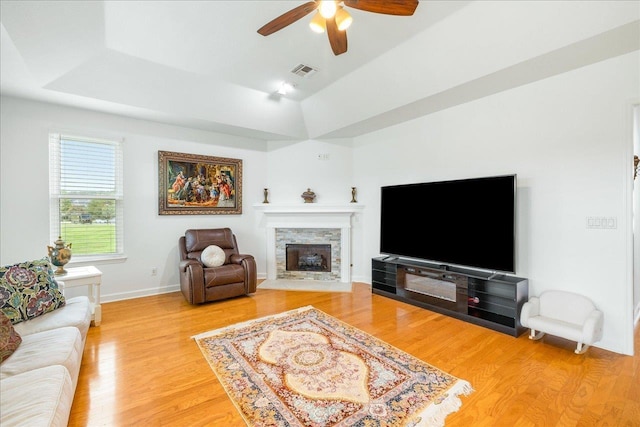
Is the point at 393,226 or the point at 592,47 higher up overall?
the point at 592,47

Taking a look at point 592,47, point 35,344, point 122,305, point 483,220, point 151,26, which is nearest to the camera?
point 35,344

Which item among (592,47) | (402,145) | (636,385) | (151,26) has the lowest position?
(636,385)

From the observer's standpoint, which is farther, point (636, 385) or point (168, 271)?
point (168, 271)

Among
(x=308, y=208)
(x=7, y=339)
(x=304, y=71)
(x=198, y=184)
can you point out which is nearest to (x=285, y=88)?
(x=304, y=71)

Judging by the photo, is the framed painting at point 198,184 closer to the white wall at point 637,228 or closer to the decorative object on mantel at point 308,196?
the decorative object on mantel at point 308,196

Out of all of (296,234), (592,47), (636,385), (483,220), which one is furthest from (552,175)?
(296,234)

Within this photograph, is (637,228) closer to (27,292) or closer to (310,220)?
(310,220)

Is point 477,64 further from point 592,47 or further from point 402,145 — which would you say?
point 402,145

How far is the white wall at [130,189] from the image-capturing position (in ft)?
11.8

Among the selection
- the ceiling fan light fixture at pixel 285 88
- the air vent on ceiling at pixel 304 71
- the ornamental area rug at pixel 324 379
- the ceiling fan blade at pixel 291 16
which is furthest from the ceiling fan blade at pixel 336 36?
the ornamental area rug at pixel 324 379

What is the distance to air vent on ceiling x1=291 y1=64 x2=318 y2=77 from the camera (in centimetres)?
360

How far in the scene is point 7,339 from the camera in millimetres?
1845

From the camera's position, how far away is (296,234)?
5496 mm

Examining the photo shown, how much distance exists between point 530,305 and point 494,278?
405mm
